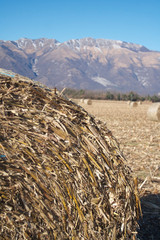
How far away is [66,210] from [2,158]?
0.87 metres

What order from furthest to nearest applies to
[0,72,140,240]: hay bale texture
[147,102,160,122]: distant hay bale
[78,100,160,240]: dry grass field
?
[147,102,160,122]: distant hay bale
[78,100,160,240]: dry grass field
[0,72,140,240]: hay bale texture

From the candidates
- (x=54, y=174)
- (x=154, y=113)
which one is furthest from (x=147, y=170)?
(x=154, y=113)

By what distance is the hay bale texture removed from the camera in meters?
2.85

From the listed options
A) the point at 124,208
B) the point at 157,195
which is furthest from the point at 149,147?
the point at 124,208

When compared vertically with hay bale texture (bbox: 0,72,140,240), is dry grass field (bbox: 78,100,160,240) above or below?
below

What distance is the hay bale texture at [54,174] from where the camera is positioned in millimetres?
2854

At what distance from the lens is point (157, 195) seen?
5.12 metres

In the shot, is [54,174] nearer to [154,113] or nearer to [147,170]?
[147,170]

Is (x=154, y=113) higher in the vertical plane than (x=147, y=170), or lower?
higher

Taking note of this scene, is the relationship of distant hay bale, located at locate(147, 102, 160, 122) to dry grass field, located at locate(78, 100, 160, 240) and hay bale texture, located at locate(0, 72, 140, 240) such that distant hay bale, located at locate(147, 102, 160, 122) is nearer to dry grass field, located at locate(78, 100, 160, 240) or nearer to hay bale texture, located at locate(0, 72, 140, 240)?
Answer: dry grass field, located at locate(78, 100, 160, 240)

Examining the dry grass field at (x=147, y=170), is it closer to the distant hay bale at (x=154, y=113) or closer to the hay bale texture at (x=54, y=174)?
the hay bale texture at (x=54, y=174)

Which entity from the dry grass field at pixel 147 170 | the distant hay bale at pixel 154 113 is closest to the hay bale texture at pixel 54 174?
the dry grass field at pixel 147 170

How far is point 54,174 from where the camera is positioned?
293cm

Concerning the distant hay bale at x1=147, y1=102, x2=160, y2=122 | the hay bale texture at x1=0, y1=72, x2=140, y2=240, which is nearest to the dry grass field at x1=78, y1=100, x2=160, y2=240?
the hay bale texture at x1=0, y1=72, x2=140, y2=240
